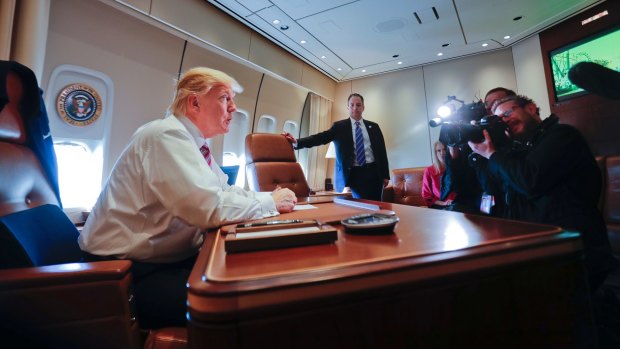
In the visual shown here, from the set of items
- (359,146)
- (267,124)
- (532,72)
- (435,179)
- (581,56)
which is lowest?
(435,179)

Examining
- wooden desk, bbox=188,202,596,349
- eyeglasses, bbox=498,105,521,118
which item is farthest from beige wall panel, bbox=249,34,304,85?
wooden desk, bbox=188,202,596,349

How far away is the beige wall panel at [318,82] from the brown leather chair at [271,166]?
2.86m

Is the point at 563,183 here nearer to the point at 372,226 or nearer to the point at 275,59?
the point at 372,226

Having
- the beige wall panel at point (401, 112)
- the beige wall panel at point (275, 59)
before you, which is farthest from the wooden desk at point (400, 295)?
the beige wall panel at point (401, 112)

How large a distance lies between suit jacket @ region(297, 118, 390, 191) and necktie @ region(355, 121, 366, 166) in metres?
0.06

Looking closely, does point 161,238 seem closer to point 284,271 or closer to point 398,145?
point 284,271

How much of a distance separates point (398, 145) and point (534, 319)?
5217 mm

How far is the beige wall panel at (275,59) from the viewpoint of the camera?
3.95 meters

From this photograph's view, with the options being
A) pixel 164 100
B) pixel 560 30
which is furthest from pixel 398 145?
pixel 164 100

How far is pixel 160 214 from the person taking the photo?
91 centimetres

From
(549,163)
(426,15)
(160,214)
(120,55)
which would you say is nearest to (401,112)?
(426,15)

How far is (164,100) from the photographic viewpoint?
3148mm

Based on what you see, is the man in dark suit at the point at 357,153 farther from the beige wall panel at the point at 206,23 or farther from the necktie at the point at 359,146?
the beige wall panel at the point at 206,23

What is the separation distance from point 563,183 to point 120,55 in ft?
12.6
